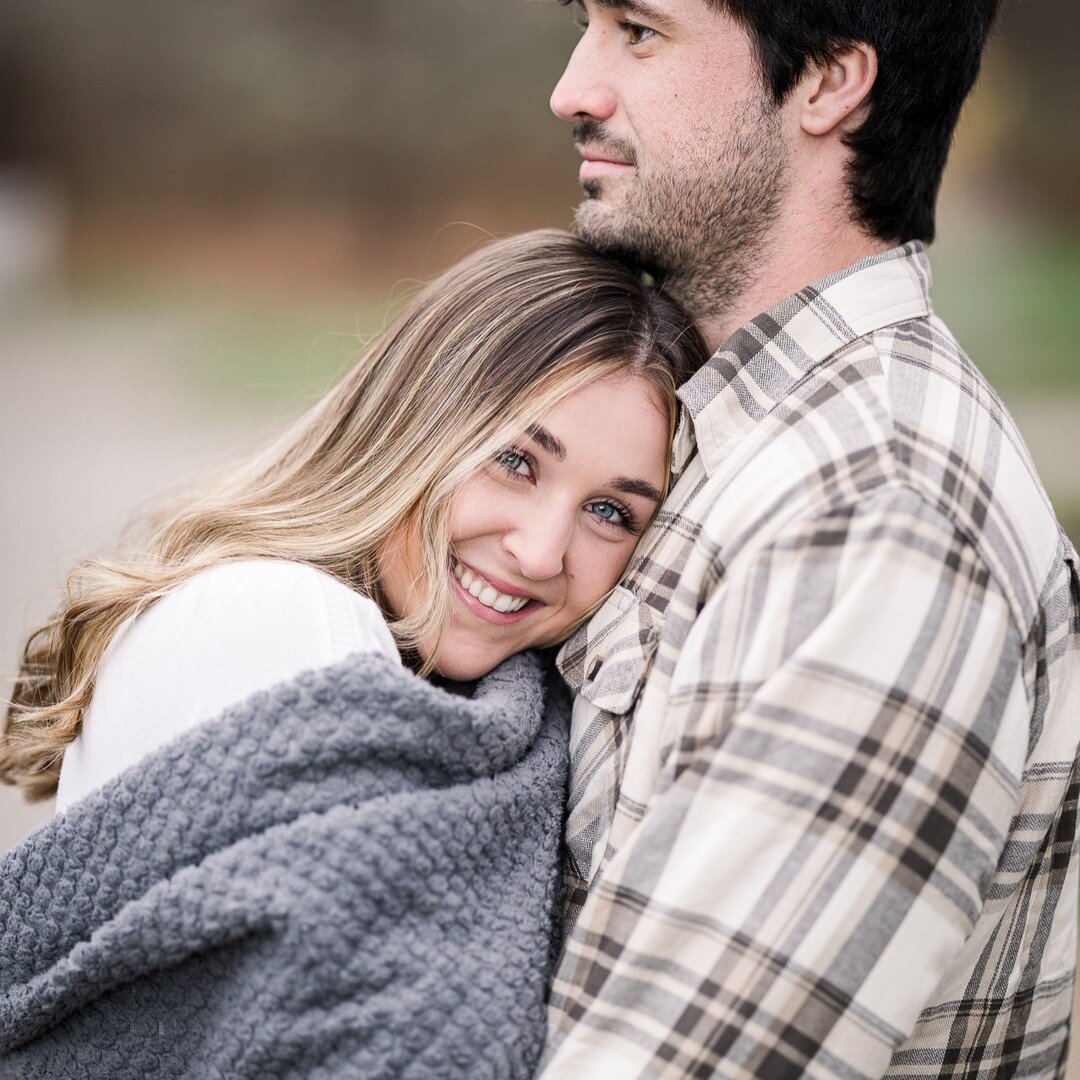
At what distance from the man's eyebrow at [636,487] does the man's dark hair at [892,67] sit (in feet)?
1.49

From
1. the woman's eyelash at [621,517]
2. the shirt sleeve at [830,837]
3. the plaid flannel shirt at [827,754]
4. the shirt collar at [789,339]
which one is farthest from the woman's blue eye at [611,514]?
the shirt sleeve at [830,837]

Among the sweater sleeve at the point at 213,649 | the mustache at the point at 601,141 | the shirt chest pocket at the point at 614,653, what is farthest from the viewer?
the mustache at the point at 601,141

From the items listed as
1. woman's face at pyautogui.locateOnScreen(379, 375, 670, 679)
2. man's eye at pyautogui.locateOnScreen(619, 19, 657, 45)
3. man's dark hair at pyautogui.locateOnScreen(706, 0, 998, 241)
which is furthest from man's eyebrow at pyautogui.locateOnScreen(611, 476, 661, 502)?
man's eye at pyautogui.locateOnScreen(619, 19, 657, 45)

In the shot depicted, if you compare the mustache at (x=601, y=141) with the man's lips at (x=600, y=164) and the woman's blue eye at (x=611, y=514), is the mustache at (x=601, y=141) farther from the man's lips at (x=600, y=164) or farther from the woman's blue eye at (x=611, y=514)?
the woman's blue eye at (x=611, y=514)

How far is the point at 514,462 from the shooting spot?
1.44 m

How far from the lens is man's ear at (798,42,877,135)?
1.46 meters

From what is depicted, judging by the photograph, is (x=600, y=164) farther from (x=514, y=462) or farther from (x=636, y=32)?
(x=514, y=462)

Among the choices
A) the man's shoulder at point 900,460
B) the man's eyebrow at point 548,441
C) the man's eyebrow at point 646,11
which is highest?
the man's eyebrow at point 646,11

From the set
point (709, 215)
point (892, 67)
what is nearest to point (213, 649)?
point (709, 215)

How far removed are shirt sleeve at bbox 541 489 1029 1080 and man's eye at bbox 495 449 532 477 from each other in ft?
1.59

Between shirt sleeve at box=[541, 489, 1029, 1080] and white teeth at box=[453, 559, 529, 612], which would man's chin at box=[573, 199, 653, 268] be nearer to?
white teeth at box=[453, 559, 529, 612]

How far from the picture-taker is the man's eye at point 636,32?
1.47 m

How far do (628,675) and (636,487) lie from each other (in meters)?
0.26

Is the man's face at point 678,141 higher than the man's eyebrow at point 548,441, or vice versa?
the man's face at point 678,141
